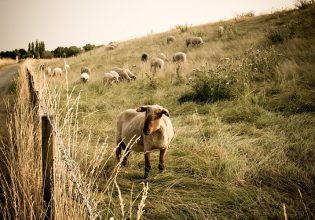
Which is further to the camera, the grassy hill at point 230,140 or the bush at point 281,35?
the bush at point 281,35

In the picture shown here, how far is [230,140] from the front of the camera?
495 cm

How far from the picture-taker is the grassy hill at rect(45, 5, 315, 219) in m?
3.16

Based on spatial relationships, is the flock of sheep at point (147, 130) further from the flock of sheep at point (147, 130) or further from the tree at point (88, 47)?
the tree at point (88, 47)

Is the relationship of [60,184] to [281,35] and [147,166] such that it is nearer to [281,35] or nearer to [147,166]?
[147,166]

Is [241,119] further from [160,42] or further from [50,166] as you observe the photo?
[160,42]

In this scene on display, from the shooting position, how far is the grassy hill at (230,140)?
3156 millimetres

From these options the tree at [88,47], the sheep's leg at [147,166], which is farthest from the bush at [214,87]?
the tree at [88,47]

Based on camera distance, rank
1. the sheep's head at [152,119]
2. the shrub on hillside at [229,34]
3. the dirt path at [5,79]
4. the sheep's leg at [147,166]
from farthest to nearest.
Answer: the shrub on hillside at [229,34] < the dirt path at [5,79] < the sheep's leg at [147,166] < the sheep's head at [152,119]

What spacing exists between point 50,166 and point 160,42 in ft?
78.0

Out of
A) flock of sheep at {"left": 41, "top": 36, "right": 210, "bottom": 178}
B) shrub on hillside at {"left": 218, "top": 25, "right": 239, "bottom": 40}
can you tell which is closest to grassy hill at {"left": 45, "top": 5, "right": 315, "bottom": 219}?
flock of sheep at {"left": 41, "top": 36, "right": 210, "bottom": 178}

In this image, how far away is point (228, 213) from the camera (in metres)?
3.05

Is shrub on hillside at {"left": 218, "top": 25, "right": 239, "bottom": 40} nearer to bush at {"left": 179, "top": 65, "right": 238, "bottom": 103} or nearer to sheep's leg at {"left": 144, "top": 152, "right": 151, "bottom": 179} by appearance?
bush at {"left": 179, "top": 65, "right": 238, "bottom": 103}

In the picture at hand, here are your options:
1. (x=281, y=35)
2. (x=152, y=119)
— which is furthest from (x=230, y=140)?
(x=281, y=35)

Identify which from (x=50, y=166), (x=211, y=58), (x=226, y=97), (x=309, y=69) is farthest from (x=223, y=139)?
(x=211, y=58)
